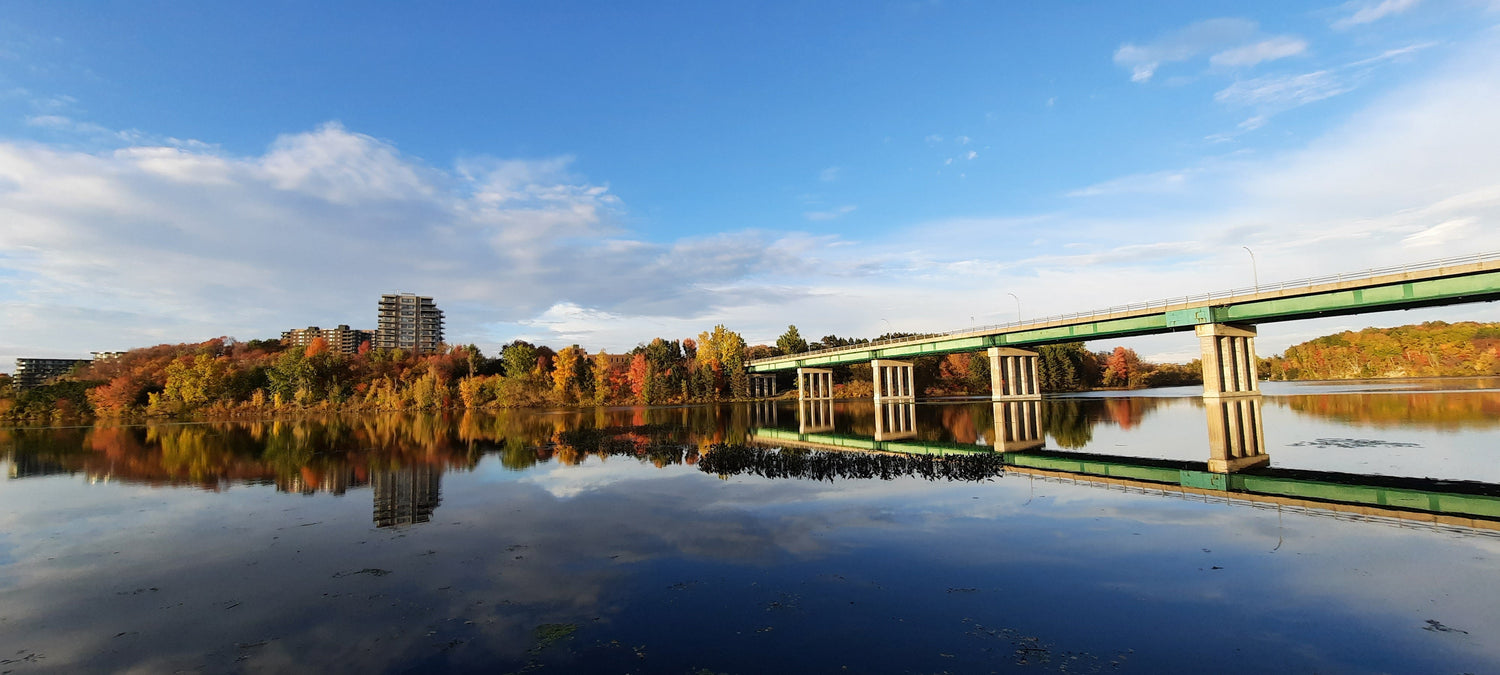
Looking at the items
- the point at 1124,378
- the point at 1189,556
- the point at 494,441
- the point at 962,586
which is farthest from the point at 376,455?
the point at 1124,378

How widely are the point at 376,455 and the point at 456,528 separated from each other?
81.0 ft

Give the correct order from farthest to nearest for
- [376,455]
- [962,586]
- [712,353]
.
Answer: [712,353] → [376,455] → [962,586]

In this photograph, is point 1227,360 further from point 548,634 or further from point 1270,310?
point 548,634

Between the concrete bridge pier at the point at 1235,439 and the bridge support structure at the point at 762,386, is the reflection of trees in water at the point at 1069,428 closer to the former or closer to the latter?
the concrete bridge pier at the point at 1235,439

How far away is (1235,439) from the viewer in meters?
34.2

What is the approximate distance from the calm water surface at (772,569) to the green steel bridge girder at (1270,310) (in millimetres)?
28164

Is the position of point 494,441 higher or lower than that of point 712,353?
lower

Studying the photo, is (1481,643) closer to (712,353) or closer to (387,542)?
(387,542)

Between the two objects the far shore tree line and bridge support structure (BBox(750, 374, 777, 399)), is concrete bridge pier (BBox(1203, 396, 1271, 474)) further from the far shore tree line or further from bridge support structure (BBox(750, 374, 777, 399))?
bridge support structure (BBox(750, 374, 777, 399))

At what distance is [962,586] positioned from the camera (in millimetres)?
11969

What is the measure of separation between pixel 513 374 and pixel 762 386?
2258 inches

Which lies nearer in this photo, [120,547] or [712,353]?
[120,547]

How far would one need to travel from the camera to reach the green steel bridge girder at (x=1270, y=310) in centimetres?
4784

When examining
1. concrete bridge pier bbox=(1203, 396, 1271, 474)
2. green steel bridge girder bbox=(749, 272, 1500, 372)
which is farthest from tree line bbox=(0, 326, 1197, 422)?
concrete bridge pier bbox=(1203, 396, 1271, 474)
